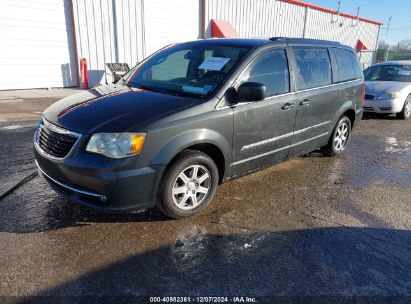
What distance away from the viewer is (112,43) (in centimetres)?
1423

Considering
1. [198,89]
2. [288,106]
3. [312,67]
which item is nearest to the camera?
[198,89]

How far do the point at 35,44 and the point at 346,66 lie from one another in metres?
11.2

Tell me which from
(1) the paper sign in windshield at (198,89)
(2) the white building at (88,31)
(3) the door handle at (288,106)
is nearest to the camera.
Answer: (1) the paper sign in windshield at (198,89)

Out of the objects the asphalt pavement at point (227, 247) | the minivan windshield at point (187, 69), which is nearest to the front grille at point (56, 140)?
the asphalt pavement at point (227, 247)

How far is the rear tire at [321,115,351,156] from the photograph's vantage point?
5.70 m

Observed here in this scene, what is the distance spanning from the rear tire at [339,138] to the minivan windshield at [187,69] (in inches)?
99.1

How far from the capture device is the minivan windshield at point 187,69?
374cm

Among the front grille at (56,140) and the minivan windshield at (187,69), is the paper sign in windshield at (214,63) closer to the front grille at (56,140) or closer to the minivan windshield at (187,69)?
the minivan windshield at (187,69)

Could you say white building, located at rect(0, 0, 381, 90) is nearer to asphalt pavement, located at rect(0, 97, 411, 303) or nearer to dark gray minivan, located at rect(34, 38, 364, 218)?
asphalt pavement, located at rect(0, 97, 411, 303)

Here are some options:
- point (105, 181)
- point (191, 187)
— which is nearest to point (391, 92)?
point (191, 187)

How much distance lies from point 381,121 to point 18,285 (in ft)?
30.5

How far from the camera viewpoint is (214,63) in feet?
12.9

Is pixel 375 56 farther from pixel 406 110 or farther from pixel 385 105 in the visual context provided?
pixel 385 105

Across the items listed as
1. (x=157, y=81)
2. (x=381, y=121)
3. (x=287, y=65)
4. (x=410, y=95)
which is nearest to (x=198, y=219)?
(x=157, y=81)
